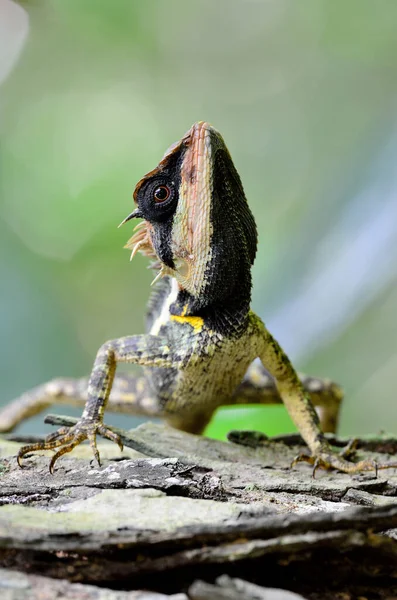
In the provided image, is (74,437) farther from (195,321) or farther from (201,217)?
(201,217)

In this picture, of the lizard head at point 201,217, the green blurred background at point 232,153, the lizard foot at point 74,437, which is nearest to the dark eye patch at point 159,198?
the lizard head at point 201,217

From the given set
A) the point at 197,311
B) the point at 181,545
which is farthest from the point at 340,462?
the point at 181,545

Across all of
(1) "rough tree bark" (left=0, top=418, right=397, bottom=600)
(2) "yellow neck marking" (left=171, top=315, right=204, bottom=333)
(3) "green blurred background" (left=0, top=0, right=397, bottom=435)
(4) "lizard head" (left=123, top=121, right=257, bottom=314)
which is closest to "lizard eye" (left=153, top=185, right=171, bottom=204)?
(4) "lizard head" (left=123, top=121, right=257, bottom=314)

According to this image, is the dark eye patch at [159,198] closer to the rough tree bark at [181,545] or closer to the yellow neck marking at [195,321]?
the yellow neck marking at [195,321]

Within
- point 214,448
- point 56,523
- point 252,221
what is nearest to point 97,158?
point 252,221

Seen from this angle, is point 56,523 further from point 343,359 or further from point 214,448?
point 343,359

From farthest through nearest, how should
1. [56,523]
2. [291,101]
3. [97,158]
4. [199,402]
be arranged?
[97,158] → [291,101] → [199,402] → [56,523]

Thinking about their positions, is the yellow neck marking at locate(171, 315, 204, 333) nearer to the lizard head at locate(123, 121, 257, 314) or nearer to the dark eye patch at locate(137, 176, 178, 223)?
the lizard head at locate(123, 121, 257, 314)
